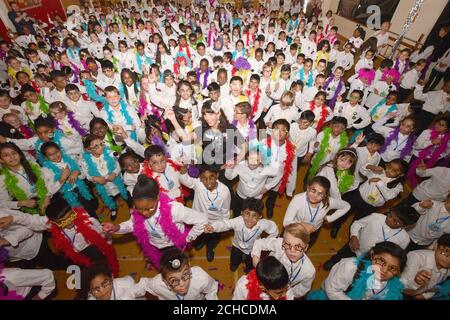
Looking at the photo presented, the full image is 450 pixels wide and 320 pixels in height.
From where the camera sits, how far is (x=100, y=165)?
9.46ft

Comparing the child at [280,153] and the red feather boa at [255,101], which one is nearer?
the child at [280,153]

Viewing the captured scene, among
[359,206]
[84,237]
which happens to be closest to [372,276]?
[359,206]

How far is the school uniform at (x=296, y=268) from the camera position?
1.91 meters

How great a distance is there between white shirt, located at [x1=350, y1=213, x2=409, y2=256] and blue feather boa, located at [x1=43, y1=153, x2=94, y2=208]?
126 inches

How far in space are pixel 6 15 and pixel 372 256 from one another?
1294cm

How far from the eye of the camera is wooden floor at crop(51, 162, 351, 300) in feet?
9.04

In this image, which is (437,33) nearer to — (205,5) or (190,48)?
(190,48)

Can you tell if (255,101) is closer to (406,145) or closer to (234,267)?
(406,145)

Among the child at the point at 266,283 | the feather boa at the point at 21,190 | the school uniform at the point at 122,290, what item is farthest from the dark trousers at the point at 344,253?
the feather boa at the point at 21,190

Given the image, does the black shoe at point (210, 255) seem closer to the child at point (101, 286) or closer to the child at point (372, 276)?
the child at point (101, 286)

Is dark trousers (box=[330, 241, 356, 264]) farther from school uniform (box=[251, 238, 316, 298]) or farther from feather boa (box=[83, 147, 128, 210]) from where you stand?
feather boa (box=[83, 147, 128, 210])

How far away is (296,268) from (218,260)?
52.2 inches

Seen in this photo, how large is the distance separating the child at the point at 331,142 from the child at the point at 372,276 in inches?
69.0
